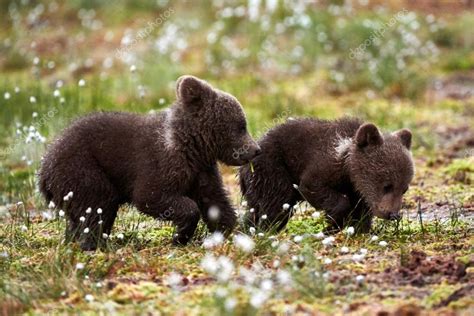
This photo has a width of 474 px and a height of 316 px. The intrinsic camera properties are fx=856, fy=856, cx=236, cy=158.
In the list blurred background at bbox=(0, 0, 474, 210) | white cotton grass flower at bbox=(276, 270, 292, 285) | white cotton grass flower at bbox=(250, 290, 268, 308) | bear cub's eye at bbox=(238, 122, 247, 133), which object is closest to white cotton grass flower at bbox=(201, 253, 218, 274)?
white cotton grass flower at bbox=(250, 290, 268, 308)

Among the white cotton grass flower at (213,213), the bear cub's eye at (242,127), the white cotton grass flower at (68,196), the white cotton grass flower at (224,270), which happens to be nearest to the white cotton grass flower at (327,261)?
the white cotton grass flower at (224,270)

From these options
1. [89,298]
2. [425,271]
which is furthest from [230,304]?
→ [425,271]

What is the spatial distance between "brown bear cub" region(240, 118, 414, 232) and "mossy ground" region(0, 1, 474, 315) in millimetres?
271

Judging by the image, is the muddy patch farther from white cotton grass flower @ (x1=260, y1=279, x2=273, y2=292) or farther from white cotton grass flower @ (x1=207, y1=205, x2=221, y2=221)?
white cotton grass flower @ (x1=207, y1=205, x2=221, y2=221)

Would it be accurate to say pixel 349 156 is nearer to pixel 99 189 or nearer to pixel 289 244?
pixel 289 244

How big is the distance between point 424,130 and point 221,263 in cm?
782

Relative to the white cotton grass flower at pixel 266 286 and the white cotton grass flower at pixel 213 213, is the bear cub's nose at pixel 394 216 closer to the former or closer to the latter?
the white cotton grass flower at pixel 213 213

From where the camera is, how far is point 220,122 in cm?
814

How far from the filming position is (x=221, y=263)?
614cm

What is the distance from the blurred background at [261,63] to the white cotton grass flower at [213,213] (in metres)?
3.18

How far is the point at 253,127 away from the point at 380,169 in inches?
182

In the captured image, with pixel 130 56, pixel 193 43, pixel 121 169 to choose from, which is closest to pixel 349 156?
pixel 121 169

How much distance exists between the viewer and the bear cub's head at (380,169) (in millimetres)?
8055

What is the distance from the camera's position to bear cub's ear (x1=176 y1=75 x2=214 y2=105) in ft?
26.2
